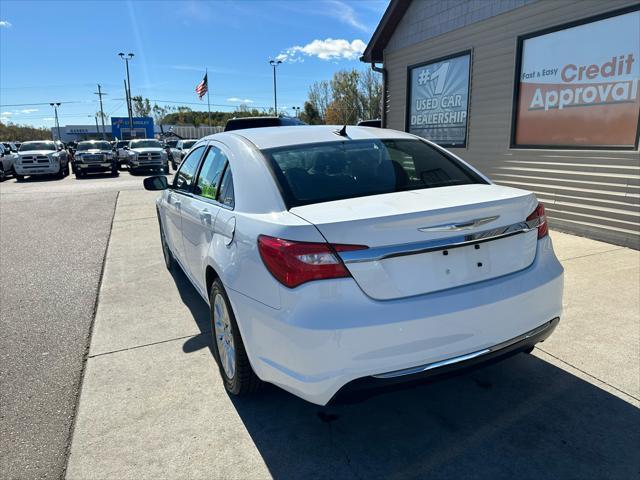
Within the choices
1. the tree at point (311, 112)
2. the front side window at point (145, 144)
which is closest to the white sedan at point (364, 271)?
the front side window at point (145, 144)

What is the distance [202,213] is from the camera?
3.32 meters

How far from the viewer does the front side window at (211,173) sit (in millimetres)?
3337

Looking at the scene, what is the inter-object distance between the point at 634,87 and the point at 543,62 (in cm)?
164

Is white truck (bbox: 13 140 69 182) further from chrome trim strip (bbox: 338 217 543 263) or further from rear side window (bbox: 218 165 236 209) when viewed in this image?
chrome trim strip (bbox: 338 217 543 263)

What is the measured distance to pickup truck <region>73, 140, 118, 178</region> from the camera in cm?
2169

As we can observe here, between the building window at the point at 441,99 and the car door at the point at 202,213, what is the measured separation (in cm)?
690

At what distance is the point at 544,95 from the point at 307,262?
6.86 m

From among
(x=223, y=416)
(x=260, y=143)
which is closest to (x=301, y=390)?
(x=223, y=416)

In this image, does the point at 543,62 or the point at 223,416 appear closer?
the point at 223,416

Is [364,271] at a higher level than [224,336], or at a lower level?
higher

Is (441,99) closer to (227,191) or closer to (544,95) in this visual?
(544,95)

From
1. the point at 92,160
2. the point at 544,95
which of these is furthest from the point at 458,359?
the point at 92,160

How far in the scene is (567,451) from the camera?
237 cm

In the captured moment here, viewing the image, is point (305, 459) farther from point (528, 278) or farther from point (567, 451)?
point (528, 278)
